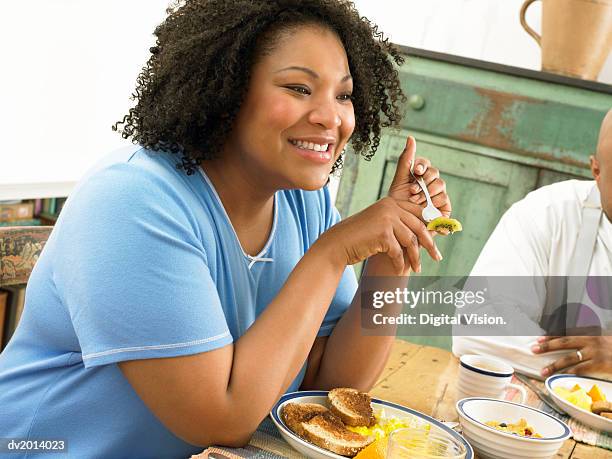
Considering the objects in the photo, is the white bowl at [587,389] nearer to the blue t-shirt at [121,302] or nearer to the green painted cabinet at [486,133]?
the blue t-shirt at [121,302]

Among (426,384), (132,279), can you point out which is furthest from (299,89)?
(426,384)

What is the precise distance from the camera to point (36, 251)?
4.82ft

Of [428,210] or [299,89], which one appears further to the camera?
[428,210]

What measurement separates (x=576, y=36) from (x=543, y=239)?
955 mm

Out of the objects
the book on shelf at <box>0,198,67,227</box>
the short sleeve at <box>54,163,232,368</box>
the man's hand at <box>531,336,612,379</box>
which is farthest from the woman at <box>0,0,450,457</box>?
the book on shelf at <box>0,198,67,227</box>

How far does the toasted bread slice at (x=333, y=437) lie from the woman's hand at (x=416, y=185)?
45cm

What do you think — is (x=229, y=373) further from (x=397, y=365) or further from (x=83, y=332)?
(x=397, y=365)

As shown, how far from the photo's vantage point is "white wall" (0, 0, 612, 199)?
8.05ft

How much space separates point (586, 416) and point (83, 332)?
3.02ft

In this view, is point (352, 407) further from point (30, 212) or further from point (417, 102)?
point (417, 102)

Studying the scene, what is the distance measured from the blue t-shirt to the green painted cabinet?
5.81ft

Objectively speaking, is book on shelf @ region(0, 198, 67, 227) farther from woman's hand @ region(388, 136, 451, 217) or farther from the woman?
woman's hand @ region(388, 136, 451, 217)

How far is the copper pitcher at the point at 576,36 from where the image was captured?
2.85m

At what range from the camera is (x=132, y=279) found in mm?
1062
